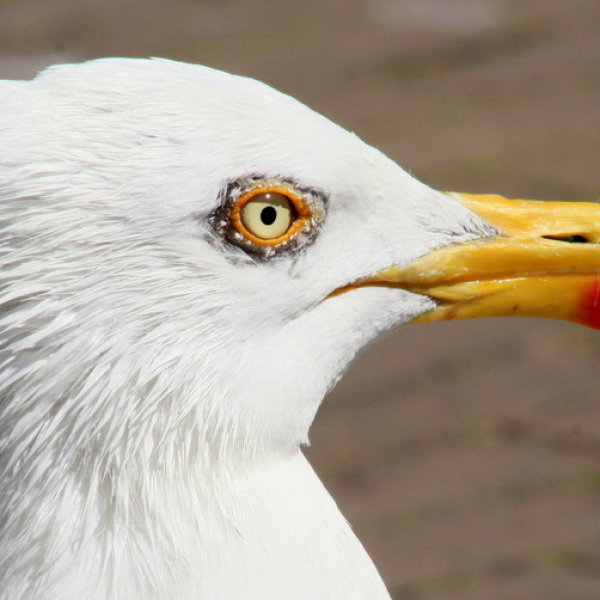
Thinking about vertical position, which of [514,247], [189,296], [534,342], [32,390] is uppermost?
[514,247]

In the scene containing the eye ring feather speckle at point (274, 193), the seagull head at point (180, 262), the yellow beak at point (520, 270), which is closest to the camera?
the seagull head at point (180, 262)

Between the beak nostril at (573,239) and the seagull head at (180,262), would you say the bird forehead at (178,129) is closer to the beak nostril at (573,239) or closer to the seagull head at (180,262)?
the seagull head at (180,262)

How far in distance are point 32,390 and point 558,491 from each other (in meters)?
3.34

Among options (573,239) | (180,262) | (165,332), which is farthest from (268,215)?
(573,239)

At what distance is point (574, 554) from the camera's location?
4.88 meters

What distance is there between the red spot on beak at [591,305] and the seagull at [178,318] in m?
0.36

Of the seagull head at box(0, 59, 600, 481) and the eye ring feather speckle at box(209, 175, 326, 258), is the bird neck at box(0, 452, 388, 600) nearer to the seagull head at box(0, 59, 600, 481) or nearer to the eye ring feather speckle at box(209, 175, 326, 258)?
the seagull head at box(0, 59, 600, 481)

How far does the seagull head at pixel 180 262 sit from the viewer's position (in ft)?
7.04

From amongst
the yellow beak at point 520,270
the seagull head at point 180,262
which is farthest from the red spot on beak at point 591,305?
the seagull head at point 180,262

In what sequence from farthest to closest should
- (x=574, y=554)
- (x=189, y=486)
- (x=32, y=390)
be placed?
(x=574, y=554) → (x=189, y=486) → (x=32, y=390)

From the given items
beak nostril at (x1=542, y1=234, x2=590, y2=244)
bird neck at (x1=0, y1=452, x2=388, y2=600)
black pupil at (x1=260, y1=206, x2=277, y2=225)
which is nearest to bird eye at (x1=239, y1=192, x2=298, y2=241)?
black pupil at (x1=260, y1=206, x2=277, y2=225)

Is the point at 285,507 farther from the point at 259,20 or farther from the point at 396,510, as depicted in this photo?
the point at 259,20

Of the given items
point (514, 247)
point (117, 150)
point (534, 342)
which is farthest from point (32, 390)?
point (534, 342)

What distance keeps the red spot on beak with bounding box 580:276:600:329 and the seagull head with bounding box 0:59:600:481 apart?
0.35 meters
